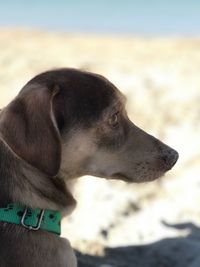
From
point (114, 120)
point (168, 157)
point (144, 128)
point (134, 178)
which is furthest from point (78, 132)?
point (144, 128)

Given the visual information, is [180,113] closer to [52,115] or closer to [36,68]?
[36,68]

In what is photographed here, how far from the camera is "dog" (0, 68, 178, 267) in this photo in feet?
10.8

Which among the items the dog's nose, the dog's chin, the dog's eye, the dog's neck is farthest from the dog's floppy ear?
the dog's nose

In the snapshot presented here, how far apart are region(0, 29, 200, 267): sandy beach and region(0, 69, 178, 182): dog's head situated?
30cm

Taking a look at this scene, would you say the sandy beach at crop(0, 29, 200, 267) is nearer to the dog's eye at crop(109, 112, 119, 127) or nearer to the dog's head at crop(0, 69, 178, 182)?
the dog's head at crop(0, 69, 178, 182)

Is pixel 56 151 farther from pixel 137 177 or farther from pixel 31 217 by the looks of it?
pixel 137 177

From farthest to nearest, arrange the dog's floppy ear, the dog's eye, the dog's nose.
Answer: the dog's nose
the dog's eye
the dog's floppy ear

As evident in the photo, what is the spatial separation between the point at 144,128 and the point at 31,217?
25.8ft

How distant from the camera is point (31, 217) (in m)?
3.48

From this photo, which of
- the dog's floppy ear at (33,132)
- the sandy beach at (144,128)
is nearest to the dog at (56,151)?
the dog's floppy ear at (33,132)

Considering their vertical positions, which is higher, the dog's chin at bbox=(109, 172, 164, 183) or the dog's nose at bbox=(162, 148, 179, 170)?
the dog's nose at bbox=(162, 148, 179, 170)

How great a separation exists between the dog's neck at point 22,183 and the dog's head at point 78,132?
0.40 feet

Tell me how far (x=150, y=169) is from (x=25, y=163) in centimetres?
79

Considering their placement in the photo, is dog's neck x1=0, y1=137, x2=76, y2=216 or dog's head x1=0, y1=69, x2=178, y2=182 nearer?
dog's head x1=0, y1=69, x2=178, y2=182
